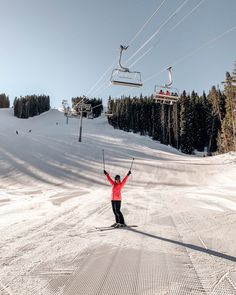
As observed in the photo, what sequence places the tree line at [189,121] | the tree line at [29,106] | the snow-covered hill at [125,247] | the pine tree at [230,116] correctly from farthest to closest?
the tree line at [29,106] → the tree line at [189,121] → the pine tree at [230,116] → the snow-covered hill at [125,247]

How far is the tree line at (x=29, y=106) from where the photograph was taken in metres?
113

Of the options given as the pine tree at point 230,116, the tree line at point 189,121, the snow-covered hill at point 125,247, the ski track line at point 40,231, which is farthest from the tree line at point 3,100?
the ski track line at point 40,231

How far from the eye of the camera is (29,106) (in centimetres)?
11406

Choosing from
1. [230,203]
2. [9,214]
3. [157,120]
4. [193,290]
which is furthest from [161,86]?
[157,120]

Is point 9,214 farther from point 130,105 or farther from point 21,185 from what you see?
point 130,105

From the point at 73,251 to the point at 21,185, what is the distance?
1810 centimetres

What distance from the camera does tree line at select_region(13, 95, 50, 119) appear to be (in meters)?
113

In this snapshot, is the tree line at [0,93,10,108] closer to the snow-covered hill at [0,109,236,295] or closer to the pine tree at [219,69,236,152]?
the pine tree at [219,69,236,152]

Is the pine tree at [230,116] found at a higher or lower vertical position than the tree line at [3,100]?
lower

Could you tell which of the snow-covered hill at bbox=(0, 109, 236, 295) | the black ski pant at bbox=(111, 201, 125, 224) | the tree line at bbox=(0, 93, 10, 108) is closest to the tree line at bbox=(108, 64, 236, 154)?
the snow-covered hill at bbox=(0, 109, 236, 295)

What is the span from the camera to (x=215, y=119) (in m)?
72.5

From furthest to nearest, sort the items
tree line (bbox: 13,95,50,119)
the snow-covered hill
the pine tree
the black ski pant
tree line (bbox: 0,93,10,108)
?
tree line (bbox: 0,93,10,108)
tree line (bbox: 13,95,50,119)
the pine tree
the black ski pant
the snow-covered hill

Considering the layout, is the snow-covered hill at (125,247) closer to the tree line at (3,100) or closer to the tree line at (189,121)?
the tree line at (189,121)

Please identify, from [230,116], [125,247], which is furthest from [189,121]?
[125,247]
